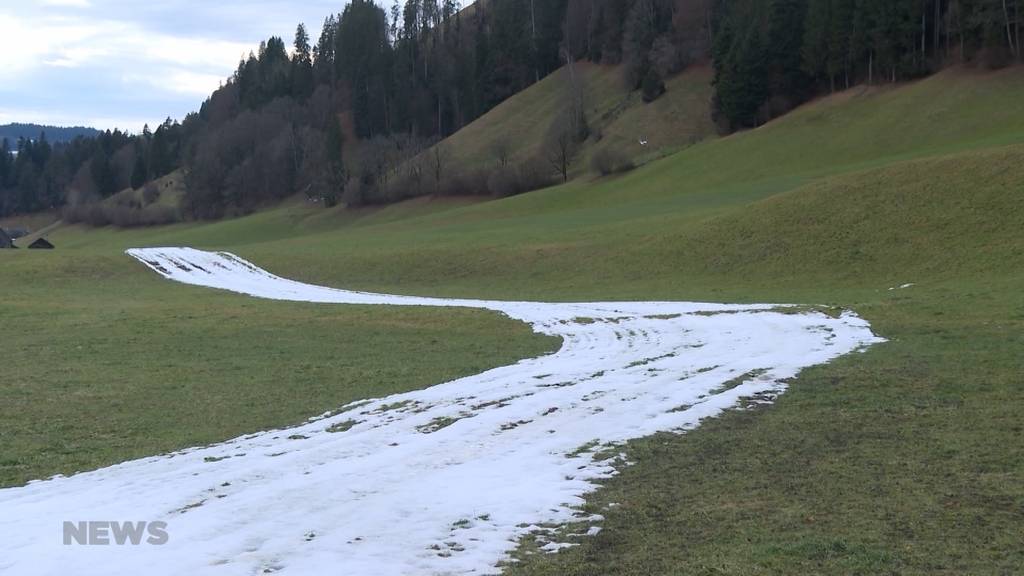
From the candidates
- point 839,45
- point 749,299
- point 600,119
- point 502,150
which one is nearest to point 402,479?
point 749,299

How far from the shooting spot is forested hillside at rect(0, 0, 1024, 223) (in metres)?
81.0

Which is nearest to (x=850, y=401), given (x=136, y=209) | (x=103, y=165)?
(x=136, y=209)

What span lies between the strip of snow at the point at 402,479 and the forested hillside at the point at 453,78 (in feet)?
234

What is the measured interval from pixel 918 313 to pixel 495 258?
24.9 metres

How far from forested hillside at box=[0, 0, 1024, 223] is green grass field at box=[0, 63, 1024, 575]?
36.5ft

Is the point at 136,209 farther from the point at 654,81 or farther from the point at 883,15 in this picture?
the point at 883,15

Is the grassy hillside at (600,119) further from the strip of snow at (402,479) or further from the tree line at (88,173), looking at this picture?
the tree line at (88,173)

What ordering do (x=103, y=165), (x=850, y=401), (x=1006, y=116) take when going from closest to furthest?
1. (x=850, y=401)
2. (x=1006, y=116)
3. (x=103, y=165)

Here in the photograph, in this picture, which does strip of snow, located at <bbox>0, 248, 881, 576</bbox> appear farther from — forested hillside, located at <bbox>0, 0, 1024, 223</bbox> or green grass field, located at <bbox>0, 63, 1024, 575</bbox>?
forested hillside, located at <bbox>0, 0, 1024, 223</bbox>

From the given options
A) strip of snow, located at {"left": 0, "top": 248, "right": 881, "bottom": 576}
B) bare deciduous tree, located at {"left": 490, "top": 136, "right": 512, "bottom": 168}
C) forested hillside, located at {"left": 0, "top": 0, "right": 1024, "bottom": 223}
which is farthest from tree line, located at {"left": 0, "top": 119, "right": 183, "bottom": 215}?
strip of snow, located at {"left": 0, "top": 248, "right": 881, "bottom": 576}

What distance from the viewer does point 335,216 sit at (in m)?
105

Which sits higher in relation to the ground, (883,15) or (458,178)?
(883,15)

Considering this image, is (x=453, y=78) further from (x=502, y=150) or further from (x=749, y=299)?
(x=749, y=299)

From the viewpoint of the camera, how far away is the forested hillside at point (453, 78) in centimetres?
8100
